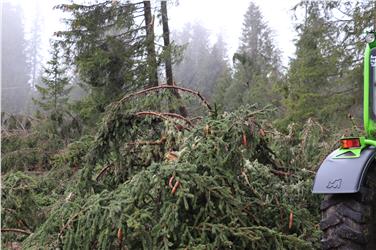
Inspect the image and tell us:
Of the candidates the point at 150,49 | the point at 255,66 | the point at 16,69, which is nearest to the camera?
the point at 150,49

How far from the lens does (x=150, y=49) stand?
49.2 feet

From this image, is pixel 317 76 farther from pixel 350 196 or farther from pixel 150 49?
pixel 350 196

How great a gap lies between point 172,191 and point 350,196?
122cm

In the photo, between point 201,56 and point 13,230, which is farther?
point 201,56

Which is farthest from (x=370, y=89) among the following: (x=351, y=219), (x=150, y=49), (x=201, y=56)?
(x=201, y=56)

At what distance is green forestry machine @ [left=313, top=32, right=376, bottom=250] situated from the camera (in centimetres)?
304

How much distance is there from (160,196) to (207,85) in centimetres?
3791

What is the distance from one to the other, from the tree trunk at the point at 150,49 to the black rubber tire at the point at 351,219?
11.8m

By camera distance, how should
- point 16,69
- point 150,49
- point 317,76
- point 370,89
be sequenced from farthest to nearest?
point 16,69, point 317,76, point 150,49, point 370,89

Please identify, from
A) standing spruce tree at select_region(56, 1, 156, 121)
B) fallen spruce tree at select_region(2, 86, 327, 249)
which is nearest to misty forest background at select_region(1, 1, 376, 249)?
fallen spruce tree at select_region(2, 86, 327, 249)

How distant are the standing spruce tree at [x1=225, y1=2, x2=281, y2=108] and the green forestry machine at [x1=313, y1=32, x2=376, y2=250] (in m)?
11.0

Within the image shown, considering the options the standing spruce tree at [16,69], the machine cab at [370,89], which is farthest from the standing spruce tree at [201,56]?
the machine cab at [370,89]

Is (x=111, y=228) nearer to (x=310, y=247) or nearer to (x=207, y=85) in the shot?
(x=310, y=247)

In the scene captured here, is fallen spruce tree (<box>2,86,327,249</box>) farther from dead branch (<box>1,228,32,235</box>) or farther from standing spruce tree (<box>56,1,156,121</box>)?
standing spruce tree (<box>56,1,156,121</box>)
